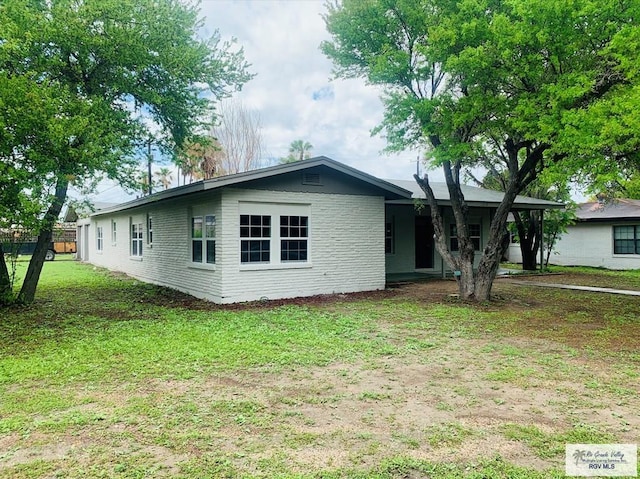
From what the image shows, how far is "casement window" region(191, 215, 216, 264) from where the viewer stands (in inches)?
415

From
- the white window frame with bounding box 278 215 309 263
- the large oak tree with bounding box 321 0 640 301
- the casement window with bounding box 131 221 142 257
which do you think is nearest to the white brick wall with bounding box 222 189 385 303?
the white window frame with bounding box 278 215 309 263

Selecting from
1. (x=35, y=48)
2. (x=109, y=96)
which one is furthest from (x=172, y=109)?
(x=35, y=48)

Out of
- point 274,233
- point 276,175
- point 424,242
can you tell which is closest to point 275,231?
point 274,233

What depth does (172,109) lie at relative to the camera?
11930 mm

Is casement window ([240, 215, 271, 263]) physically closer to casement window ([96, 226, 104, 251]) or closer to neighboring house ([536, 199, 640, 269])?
casement window ([96, 226, 104, 251])

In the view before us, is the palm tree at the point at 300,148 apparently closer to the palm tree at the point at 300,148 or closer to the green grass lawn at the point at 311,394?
the palm tree at the point at 300,148

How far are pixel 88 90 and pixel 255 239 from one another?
5516 mm

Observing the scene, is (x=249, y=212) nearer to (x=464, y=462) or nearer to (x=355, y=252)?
(x=355, y=252)

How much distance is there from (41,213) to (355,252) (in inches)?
293

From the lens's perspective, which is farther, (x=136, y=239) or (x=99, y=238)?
(x=99, y=238)

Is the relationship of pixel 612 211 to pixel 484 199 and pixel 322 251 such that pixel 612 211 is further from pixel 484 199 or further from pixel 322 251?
pixel 322 251

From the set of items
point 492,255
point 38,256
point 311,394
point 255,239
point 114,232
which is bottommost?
point 311,394

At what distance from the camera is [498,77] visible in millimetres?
8719

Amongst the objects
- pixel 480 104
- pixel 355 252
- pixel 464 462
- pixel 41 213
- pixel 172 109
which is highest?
pixel 172 109
